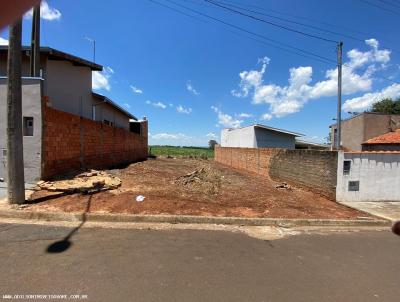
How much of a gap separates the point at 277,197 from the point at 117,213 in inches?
219

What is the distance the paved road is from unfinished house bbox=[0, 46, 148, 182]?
4.44 metres

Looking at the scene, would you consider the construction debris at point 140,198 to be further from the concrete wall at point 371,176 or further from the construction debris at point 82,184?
the concrete wall at point 371,176

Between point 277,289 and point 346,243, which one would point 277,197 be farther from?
point 277,289

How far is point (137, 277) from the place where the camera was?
4039 millimetres

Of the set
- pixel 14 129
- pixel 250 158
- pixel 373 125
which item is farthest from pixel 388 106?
pixel 14 129

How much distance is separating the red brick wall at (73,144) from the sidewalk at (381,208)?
387 inches

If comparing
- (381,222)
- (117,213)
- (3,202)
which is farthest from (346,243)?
(3,202)

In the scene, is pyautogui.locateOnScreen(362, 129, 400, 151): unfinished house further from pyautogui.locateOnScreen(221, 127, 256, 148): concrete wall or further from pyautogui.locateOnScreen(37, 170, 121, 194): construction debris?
pyautogui.locateOnScreen(37, 170, 121, 194): construction debris

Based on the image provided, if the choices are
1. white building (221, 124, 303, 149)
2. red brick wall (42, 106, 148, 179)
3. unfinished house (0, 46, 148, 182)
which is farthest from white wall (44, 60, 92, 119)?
white building (221, 124, 303, 149)

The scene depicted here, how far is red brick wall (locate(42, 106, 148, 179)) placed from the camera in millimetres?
10375

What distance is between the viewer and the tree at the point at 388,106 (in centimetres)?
5356

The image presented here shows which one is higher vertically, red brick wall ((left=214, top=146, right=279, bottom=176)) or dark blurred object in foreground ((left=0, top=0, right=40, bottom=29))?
dark blurred object in foreground ((left=0, top=0, right=40, bottom=29))

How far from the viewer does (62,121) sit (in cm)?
1124

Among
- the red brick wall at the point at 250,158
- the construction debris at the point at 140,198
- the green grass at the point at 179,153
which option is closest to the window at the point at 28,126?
the construction debris at the point at 140,198
